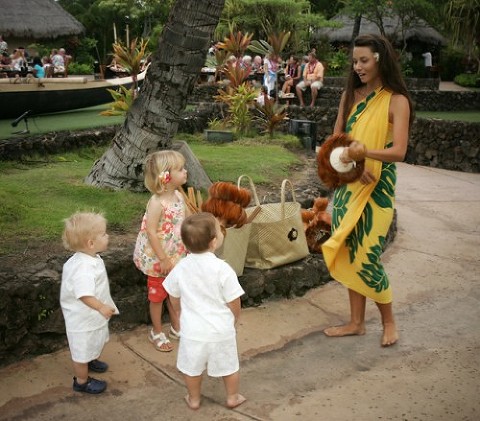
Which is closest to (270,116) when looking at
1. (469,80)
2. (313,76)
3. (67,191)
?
(67,191)

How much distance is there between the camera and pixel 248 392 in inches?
138

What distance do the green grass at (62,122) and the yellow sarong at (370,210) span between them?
6.37 m

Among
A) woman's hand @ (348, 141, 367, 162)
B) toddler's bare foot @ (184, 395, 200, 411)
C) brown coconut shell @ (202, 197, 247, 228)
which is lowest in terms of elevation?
toddler's bare foot @ (184, 395, 200, 411)

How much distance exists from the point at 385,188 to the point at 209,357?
5.38 feet

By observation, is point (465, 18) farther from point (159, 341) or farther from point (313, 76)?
point (159, 341)

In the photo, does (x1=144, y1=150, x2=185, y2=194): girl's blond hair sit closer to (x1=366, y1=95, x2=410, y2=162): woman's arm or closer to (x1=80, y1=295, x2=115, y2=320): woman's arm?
(x1=80, y1=295, x2=115, y2=320): woman's arm

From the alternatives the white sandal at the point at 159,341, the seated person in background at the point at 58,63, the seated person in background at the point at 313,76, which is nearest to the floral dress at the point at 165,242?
the white sandal at the point at 159,341

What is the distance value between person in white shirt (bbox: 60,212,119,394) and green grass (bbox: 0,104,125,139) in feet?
20.4

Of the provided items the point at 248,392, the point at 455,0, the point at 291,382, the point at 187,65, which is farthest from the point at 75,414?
the point at 455,0

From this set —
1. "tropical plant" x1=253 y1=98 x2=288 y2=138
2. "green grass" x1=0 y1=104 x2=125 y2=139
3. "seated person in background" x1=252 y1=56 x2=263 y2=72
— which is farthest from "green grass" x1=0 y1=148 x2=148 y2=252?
"seated person in background" x1=252 y1=56 x2=263 y2=72

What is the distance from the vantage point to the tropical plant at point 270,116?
11142 millimetres

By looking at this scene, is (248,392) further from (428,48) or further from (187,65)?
(428,48)

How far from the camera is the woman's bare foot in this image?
13.5 ft

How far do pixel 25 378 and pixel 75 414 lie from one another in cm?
51
